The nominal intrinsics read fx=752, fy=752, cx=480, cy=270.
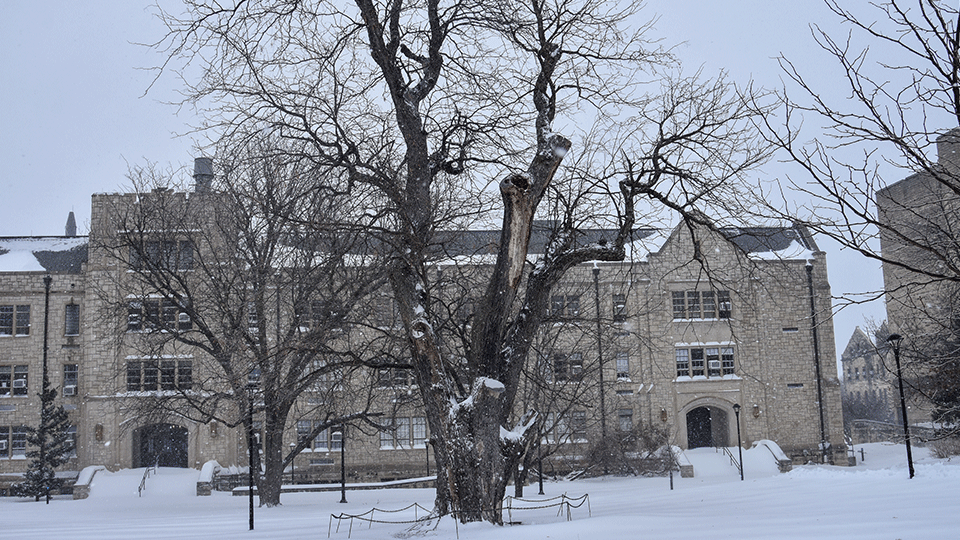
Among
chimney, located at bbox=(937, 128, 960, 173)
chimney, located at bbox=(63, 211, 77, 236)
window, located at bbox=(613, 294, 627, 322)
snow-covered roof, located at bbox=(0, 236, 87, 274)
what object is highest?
chimney, located at bbox=(63, 211, 77, 236)

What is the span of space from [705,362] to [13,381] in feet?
105

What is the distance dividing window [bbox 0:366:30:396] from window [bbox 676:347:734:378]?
30309 millimetres

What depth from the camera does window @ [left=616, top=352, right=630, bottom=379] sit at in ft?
117

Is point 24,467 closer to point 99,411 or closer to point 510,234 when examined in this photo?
point 99,411

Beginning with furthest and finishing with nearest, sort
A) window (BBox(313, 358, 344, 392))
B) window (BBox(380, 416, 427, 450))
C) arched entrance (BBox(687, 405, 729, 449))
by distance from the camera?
arched entrance (BBox(687, 405, 729, 449)) < window (BBox(380, 416, 427, 450)) < window (BBox(313, 358, 344, 392))

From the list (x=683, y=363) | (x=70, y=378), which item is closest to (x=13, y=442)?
(x=70, y=378)

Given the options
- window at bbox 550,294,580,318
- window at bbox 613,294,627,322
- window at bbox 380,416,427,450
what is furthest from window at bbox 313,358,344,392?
window at bbox 380,416,427,450

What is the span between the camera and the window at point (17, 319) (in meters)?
34.8

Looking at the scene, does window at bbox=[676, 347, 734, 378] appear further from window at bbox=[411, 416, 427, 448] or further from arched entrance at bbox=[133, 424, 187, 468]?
arched entrance at bbox=[133, 424, 187, 468]

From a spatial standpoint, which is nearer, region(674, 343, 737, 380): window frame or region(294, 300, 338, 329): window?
region(294, 300, 338, 329): window

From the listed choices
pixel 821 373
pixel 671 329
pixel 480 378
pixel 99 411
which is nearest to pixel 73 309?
pixel 99 411

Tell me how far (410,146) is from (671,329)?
86.9 feet

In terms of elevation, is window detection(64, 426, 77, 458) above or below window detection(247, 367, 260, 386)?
below

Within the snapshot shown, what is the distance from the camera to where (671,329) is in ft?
117
